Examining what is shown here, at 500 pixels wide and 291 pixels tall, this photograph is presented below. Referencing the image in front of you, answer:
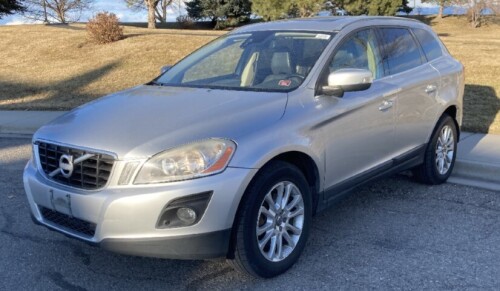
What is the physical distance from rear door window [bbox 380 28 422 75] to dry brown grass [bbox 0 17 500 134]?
2804 millimetres

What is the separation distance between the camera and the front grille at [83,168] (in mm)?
3363

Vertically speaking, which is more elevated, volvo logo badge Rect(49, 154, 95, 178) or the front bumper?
volvo logo badge Rect(49, 154, 95, 178)

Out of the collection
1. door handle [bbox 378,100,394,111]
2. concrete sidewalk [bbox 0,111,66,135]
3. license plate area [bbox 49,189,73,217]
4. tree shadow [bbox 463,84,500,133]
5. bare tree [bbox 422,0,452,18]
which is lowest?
concrete sidewalk [bbox 0,111,66,135]

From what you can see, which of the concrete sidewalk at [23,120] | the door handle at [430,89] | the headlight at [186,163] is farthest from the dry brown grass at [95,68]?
the headlight at [186,163]

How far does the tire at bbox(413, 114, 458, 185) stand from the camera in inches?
220

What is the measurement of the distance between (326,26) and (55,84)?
438 inches

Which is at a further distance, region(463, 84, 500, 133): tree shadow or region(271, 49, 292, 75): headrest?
region(463, 84, 500, 133): tree shadow

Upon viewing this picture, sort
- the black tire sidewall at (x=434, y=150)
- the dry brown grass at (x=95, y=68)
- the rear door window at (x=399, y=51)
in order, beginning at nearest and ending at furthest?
the rear door window at (x=399, y=51) < the black tire sidewall at (x=434, y=150) < the dry brown grass at (x=95, y=68)

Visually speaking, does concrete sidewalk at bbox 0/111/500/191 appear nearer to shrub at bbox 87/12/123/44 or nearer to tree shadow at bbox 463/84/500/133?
tree shadow at bbox 463/84/500/133

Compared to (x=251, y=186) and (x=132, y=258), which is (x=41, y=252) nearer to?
(x=132, y=258)

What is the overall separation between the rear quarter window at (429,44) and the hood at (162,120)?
8.02 ft

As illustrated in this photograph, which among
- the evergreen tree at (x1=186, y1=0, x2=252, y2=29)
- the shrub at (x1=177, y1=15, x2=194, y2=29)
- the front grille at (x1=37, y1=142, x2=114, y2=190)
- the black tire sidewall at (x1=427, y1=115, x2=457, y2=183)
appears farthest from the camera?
the shrub at (x1=177, y1=15, x2=194, y2=29)

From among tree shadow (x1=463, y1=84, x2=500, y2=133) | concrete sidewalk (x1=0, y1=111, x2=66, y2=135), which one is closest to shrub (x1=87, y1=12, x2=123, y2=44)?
concrete sidewalk (x1=0, y1=111, x2=66, y2=135)

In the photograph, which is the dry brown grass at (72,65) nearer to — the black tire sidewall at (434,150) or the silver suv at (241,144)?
the silver suv at (241,144)
